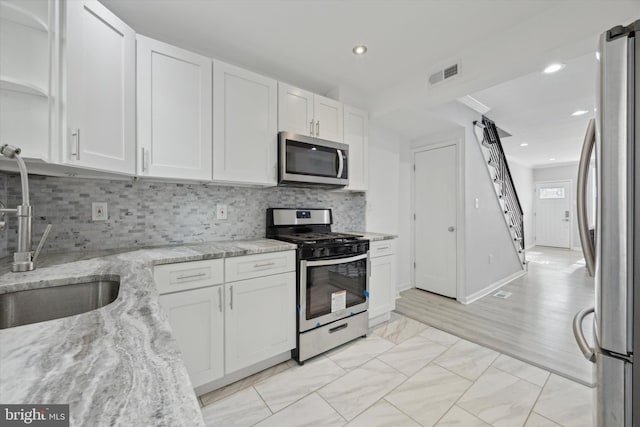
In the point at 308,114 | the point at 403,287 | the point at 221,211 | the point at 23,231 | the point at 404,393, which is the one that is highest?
the point at 308,114

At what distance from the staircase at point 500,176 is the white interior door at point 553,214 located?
12.6ft

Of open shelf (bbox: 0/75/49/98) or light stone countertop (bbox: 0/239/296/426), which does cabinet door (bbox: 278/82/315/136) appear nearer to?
open shelf (bbox: 0/75/49/98)

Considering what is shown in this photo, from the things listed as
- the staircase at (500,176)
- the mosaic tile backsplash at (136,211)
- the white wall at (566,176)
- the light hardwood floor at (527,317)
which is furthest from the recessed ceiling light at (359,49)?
the white wall at (566,176)

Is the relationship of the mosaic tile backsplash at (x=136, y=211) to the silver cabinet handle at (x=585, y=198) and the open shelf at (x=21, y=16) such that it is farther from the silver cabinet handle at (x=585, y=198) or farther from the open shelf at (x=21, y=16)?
the silver cabinet handle at (x=585, y=198)

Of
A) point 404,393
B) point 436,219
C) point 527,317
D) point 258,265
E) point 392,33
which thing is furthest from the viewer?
point 436,219

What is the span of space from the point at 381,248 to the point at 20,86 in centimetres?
265

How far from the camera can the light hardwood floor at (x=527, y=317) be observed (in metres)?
2.11

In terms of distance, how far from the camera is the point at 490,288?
3736 millimetres

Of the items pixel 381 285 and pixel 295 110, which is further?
pixel 381 285

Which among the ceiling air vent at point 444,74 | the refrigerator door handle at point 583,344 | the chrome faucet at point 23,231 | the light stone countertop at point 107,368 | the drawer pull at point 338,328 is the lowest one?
the drawer pull at point 338,328

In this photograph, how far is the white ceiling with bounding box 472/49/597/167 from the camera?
2.71 m

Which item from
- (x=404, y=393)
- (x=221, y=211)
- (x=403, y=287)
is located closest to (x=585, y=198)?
(x=404, y=393)

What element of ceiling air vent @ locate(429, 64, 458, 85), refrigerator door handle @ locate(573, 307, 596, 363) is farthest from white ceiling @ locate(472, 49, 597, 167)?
refrigerator door handle @ locate(573, 307, 596, 363)

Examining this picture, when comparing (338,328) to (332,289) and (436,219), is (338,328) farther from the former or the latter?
(436,219)
